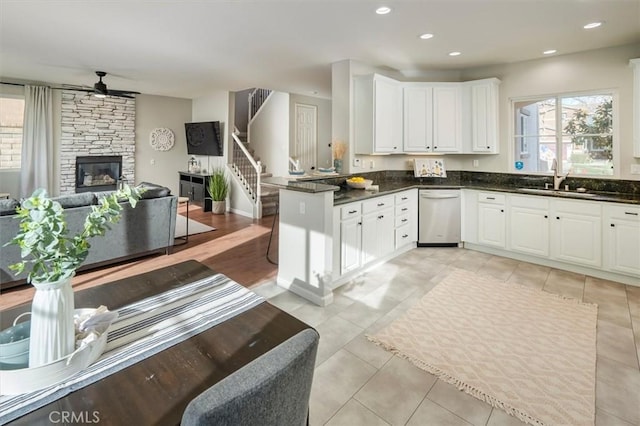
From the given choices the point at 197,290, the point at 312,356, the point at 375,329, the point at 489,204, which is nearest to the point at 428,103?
the point at 489,204

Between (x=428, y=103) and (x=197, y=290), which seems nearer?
(x=197, y=290)

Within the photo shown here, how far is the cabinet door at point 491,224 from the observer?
458 cm

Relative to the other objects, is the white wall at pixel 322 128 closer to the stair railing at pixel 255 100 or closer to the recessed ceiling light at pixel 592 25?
the stair railing at pixel 255 100

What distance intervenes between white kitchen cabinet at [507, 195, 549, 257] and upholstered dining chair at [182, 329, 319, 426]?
171 inches

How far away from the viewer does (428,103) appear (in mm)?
5039

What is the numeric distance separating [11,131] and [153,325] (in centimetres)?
749

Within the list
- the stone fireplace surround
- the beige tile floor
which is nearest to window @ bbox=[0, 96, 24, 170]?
the stone fireplace surround

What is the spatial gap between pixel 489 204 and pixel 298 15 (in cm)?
344

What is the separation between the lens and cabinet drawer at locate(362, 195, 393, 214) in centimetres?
385

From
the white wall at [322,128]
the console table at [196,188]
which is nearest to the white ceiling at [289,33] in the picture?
the console table at [196,188]

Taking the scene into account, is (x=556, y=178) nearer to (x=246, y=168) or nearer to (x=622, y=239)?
(x=622, y=239)

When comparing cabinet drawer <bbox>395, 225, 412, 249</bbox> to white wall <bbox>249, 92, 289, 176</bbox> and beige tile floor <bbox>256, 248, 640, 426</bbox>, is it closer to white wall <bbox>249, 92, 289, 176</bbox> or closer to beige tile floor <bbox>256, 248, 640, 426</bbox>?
beige tile floor <bbox>256, 248, 640, 426</bbox>

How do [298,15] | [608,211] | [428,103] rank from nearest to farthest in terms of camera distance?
[298,15] → [608,211] → [428,103]

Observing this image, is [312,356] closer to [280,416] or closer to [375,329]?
[280,416]
